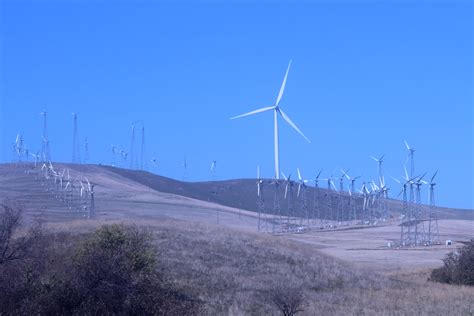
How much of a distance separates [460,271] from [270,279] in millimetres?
15279

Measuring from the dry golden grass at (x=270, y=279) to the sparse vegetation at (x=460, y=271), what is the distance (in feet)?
6.05

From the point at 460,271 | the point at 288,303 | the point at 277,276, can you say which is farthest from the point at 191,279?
the point at 460,271

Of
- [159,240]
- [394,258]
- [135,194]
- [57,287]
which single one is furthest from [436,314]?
[135,194]

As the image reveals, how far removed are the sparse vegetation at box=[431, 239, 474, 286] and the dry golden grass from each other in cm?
184

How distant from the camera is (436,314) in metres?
30.6

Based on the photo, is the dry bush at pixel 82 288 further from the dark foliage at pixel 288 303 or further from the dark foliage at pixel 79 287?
the dark foliage at pixel 288 303

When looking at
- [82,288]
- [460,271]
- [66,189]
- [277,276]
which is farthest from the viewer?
[66,189]

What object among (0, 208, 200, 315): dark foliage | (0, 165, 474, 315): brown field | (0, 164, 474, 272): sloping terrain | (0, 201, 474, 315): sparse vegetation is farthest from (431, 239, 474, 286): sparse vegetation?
(0, 208, 200, 315): dark foliage

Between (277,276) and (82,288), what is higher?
(82,288)

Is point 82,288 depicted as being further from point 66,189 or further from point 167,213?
point 66,189

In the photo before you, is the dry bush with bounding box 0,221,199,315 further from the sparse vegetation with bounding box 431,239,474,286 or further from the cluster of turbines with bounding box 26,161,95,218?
the cluster of turbines with bounding box 26,161,95,218

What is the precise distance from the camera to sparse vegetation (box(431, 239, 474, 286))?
5066cm

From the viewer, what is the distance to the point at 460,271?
5125 cm

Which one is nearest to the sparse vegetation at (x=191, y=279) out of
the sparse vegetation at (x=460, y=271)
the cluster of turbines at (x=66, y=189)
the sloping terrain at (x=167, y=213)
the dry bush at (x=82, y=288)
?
the dry bush at (x=82, y=288)
